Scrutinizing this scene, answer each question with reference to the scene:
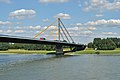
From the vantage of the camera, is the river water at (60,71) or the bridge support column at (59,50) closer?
the river water at (60,71)

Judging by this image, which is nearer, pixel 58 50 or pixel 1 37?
pixel 1 37

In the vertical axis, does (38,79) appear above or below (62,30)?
below

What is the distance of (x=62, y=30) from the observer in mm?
171750

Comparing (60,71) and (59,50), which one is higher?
(59,50)

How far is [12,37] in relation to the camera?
91500mm

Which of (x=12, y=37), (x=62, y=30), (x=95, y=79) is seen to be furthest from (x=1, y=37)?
(x=62, y=30)

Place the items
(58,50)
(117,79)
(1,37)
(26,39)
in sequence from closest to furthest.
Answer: (117,79) → (1,37) → (26,39) → (58,50)

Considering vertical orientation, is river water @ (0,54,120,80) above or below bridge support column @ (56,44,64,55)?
below

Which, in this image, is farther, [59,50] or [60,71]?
[59,50]

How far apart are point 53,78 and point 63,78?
5.07 ft

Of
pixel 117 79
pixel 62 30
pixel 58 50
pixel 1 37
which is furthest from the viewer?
pixel 62 30

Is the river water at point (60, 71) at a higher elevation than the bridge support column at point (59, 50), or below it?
below

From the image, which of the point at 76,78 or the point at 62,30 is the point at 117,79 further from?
the point at 62,30

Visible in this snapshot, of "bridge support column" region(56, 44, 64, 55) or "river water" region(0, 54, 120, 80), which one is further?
"bridge support column" region(56, 44, 64, 55)
